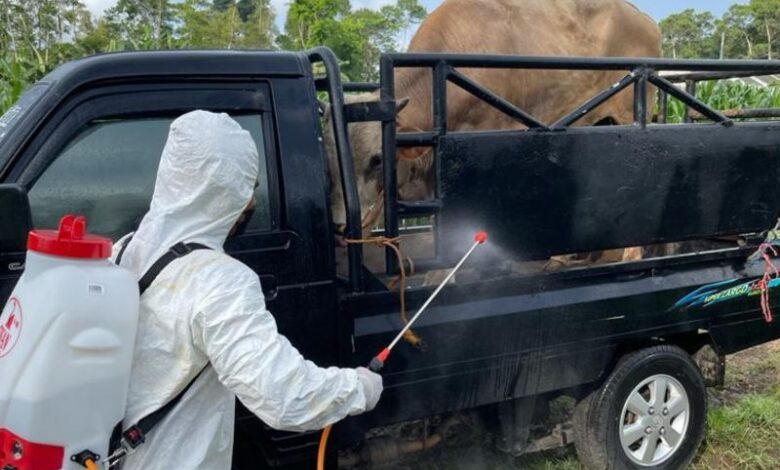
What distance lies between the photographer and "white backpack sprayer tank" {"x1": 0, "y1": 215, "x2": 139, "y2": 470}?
6.15 feet

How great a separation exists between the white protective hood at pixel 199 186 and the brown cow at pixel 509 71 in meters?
1.72

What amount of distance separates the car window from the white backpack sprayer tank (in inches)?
34.6

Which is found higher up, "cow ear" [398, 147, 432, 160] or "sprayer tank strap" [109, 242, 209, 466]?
"cow ear" [398, 147, 432, 160]

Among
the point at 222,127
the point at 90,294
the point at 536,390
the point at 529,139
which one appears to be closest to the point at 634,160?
the point at 529,139

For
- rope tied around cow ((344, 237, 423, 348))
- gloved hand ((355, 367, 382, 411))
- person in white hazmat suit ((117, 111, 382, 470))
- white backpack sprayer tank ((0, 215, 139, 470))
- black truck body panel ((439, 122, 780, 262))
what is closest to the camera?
white backpack sprayer tank ((0, 215, 139, 470))

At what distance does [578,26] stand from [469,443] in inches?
154

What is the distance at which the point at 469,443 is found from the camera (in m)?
4.14

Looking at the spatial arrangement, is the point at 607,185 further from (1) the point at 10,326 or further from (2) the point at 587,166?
(1) the point at 10,326

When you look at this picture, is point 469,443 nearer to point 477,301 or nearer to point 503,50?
point 477,301

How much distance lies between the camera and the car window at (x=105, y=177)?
9.12 feet

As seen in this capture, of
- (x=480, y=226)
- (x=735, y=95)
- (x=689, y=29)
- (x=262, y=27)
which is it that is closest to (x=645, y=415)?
(x=480, y=226)

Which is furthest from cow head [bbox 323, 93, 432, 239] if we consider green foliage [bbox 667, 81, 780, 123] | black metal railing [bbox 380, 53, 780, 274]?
green foliage [bbox 667, 81, 780, 123]

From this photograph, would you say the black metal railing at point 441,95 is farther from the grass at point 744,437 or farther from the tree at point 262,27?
the tree at point 262,27

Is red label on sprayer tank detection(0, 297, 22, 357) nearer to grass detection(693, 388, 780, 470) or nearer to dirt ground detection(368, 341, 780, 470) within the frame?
dirt ground detection(368, 341, 780, 470)
